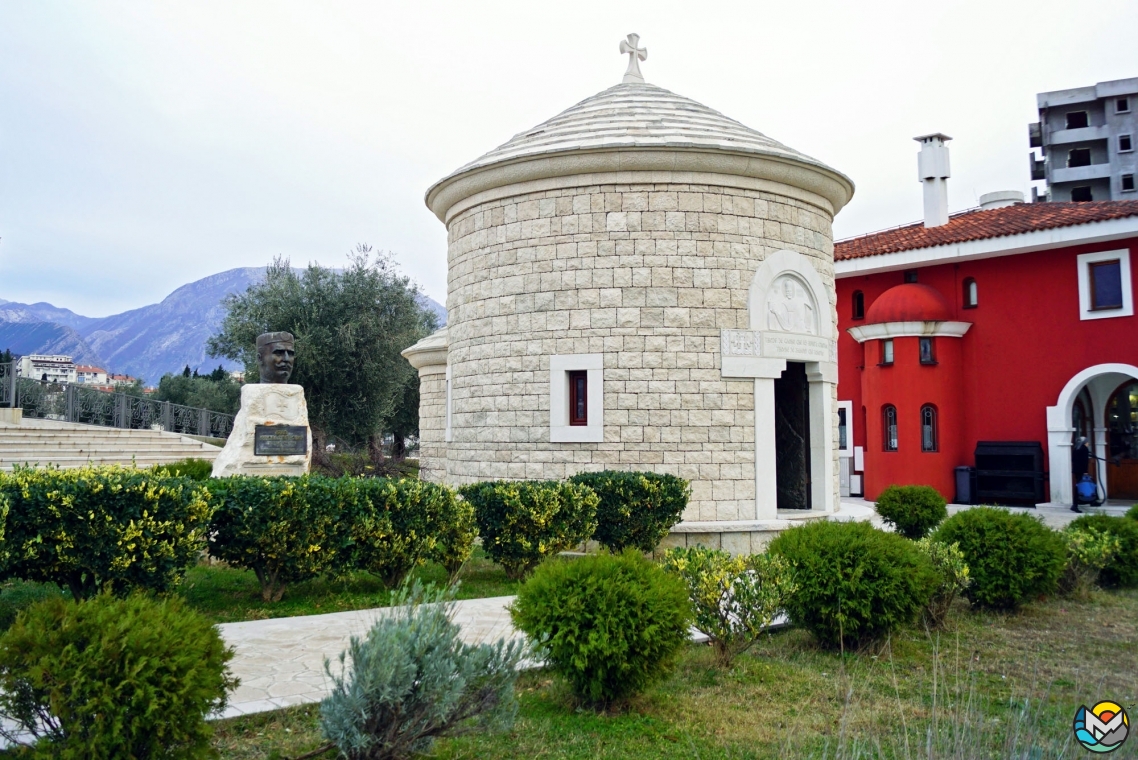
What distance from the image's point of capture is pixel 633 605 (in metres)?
5.16

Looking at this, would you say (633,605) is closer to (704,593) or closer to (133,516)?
(704,593)

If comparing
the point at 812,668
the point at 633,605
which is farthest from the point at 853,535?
the point at 633,605

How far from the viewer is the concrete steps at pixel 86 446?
16719 millimetres

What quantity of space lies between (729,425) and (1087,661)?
517 cm

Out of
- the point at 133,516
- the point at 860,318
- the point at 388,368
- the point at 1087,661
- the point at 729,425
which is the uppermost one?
the point at 860,318

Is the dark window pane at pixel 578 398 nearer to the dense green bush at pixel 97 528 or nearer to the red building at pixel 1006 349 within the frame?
the dense green bush at pixel 97 528

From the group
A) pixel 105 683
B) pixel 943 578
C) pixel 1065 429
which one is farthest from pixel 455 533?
pixel 1065 429

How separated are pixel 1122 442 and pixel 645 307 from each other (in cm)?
1647

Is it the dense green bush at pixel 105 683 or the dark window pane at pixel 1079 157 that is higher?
the dark window pane at pixel 1079 157

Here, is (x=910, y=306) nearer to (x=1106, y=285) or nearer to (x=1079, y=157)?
(x=1106, y=285)

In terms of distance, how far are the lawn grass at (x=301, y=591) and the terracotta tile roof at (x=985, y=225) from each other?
16.1 metres

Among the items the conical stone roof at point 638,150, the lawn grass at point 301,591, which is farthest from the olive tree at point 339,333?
the lawn grass at point 301,591

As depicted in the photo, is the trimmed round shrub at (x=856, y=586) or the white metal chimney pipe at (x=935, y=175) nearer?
the trimmed round shrub at (x=856, y=586)

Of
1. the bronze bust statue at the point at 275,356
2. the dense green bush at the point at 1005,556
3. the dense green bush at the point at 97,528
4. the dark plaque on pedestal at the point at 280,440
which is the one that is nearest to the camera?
the dense green bush at the point at 97,528
